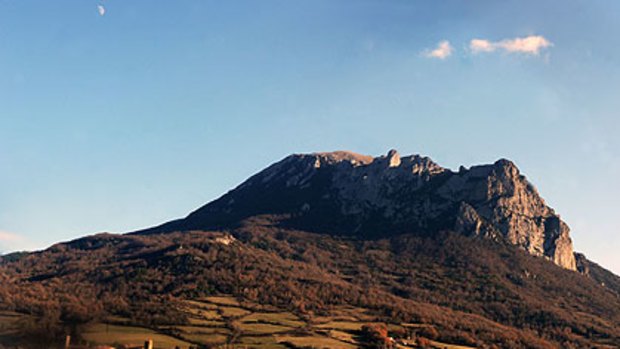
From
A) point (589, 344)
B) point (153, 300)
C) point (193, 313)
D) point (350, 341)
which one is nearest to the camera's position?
point (350, 341)

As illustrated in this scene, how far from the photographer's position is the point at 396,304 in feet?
627

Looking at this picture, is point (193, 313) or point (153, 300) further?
point (153, 300)

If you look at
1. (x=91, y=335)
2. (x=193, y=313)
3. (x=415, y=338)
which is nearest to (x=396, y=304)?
(x=415, y=338)

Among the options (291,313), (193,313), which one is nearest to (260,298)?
(291,313)

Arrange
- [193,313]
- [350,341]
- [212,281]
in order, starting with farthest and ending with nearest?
[212,281] → [193,313] → [350,341]

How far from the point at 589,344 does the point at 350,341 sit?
279 ft

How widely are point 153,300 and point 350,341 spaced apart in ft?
190

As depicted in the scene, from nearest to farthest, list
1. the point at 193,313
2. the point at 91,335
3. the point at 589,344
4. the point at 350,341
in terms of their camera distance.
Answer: the point at 91,335, the point at 350,341, the point at 193,313, the point at 589,344

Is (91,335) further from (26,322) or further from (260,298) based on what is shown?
(260,298)

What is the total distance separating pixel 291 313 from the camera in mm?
169000

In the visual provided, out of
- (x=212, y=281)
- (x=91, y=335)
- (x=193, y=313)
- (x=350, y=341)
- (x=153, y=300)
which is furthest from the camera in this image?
(x=212, y=281)

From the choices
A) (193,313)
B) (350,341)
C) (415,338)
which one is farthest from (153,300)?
(415,338)

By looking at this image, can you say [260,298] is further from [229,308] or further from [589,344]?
[589,344]

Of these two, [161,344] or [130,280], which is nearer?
[161,344]
